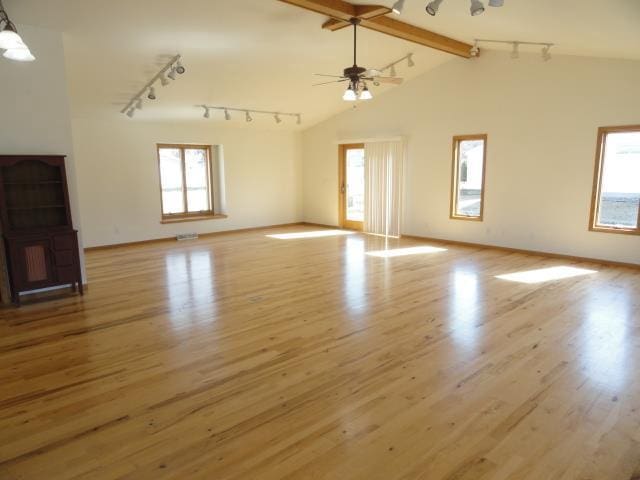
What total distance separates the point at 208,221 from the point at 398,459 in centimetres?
798

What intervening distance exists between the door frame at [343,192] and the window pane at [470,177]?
250 centimetres

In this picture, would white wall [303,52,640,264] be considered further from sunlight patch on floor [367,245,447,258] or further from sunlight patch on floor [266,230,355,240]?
sunlight patch on floor [266,230,355,240]

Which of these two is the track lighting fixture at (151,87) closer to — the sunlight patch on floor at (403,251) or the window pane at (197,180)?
the window pane at (197,180)

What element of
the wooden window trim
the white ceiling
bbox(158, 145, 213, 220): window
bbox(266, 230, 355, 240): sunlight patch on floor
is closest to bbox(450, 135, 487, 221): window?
the white ceiling

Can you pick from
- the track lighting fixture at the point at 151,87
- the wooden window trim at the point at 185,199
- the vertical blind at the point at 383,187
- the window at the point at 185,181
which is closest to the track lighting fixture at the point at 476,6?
the track lighting fixture at the point at 151,87

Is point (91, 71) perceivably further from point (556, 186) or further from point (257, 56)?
point (556, 186)

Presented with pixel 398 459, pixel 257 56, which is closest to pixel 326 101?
pixel 257 56

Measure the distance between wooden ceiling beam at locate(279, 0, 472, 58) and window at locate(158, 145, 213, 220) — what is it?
189 inches

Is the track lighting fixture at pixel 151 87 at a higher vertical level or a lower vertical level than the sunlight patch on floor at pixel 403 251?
higher

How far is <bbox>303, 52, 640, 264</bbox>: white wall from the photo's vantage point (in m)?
6.24

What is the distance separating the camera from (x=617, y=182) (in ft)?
20.6

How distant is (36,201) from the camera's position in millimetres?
4875

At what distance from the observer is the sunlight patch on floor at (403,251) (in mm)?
7224

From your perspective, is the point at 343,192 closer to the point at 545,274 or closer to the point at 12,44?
the point at 545,274
